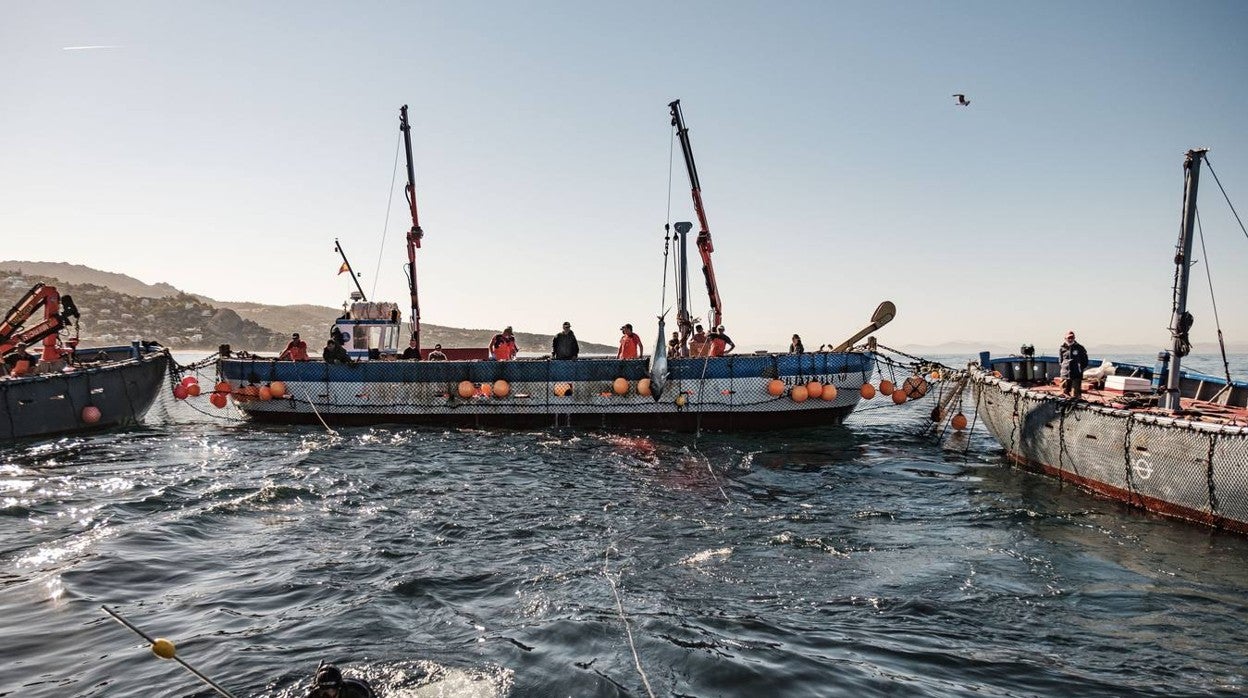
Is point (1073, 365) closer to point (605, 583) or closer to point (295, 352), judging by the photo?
point (605, 583)

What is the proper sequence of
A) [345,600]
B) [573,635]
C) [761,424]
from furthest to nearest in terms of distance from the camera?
[761,424] → [345,600] → [573,635]

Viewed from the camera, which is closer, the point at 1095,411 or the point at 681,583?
the point at 681,583

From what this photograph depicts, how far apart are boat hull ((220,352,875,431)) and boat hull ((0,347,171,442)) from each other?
2.80m

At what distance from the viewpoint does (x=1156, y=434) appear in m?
13.2

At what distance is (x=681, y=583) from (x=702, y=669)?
2555mm

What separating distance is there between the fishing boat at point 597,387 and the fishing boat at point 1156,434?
5776mm

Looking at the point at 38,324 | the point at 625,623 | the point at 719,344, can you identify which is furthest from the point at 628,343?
the point at 38,324

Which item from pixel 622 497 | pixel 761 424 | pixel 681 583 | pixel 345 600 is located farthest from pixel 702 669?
pixel 761 424

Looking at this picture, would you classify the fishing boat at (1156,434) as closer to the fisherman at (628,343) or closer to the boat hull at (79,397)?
the fisherman at (628,343)

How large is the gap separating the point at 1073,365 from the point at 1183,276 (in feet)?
9.45

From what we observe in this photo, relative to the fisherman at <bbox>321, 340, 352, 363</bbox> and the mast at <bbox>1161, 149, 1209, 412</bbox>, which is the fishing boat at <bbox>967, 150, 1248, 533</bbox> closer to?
the mast at <bbox>1161, 149, 1209, 412</bbox>

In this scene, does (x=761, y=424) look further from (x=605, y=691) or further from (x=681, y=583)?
(x=605, y=691)

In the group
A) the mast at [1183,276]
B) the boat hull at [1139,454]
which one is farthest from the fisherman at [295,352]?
the mast at [1183,276]

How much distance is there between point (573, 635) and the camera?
7574mm
